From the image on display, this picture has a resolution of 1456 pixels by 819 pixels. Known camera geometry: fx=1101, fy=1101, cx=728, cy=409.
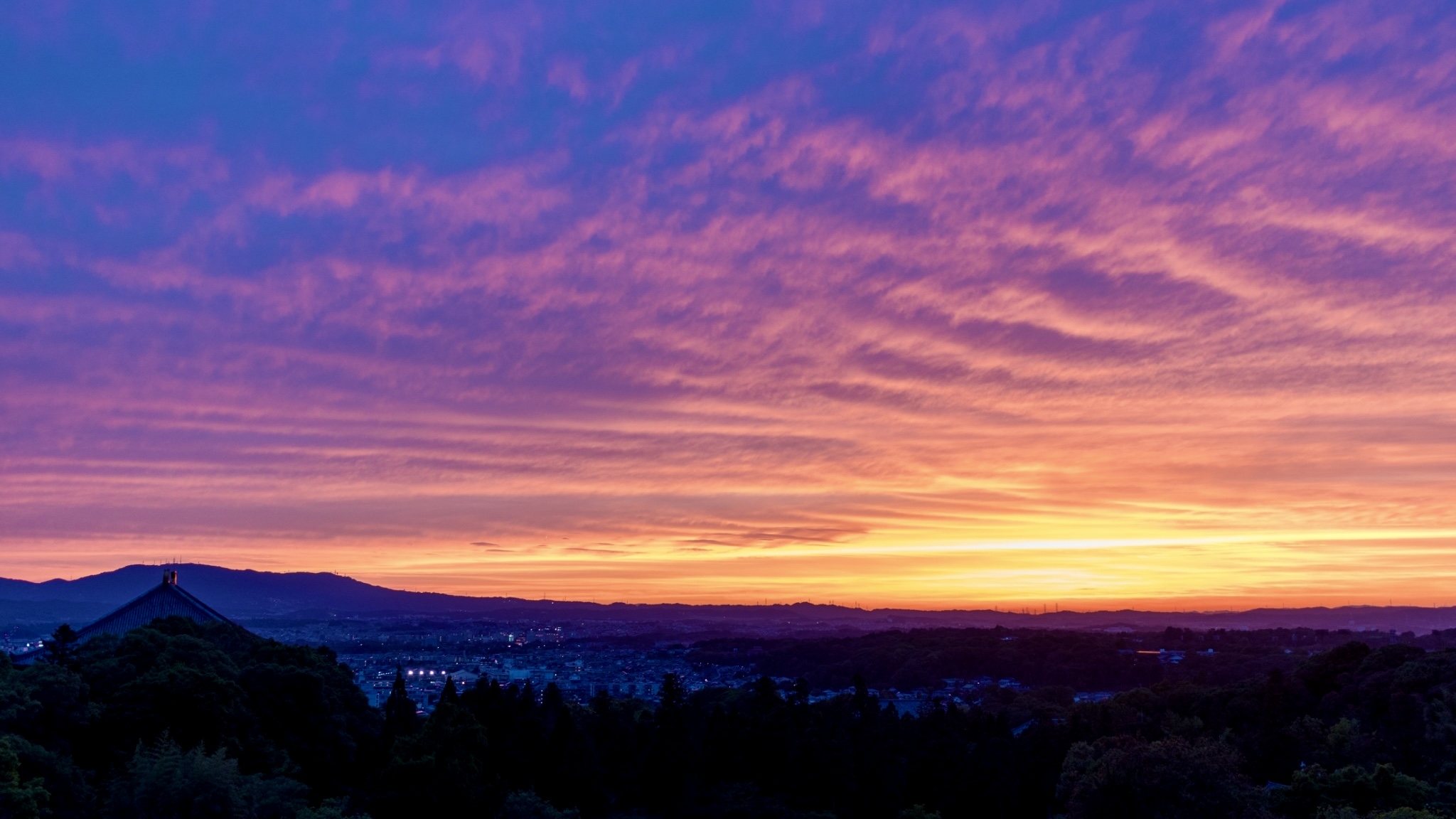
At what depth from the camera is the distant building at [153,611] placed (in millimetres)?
47719

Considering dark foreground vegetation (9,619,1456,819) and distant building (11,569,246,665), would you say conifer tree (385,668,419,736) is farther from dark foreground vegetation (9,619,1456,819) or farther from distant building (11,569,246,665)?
distant building (11,569,246,665)

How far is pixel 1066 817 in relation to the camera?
32.7 metres

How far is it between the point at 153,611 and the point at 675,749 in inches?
954

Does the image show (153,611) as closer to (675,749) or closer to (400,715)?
(400,715)

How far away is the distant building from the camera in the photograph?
1879 inches

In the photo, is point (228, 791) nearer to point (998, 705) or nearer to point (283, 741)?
point (283, 741)

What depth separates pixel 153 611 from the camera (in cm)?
4900

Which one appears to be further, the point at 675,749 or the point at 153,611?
the point at 153,611

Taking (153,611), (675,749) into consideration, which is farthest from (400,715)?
(153,611)

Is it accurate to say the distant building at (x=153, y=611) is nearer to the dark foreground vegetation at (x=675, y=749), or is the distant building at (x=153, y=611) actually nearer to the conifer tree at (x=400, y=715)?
the dark foreground vegetation at (x=675, y=749)

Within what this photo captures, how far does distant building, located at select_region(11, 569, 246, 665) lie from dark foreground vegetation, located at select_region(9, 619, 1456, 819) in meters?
5.22

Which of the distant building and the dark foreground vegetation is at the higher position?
the distant building

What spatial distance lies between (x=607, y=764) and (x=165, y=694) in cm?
1986

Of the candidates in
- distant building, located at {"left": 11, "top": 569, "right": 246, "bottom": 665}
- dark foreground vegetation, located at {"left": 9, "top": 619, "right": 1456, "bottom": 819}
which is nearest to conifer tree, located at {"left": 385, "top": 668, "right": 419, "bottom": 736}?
dark foreground vegetation, located at {"left": 9, "top": 619, "right": 1456, "bottom": 819}
